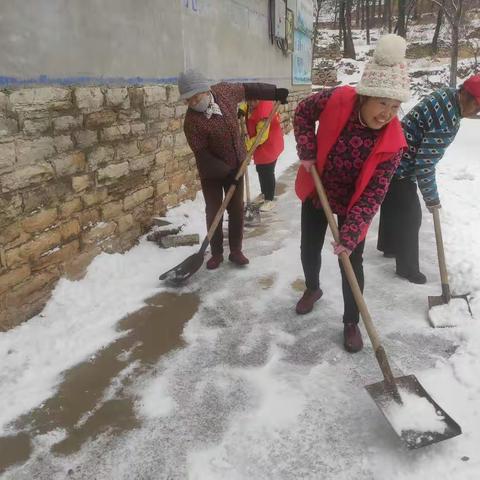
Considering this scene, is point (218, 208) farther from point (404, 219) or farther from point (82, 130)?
point (404, 219)

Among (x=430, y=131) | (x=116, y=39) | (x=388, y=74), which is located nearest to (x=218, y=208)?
(x=116, y=39)

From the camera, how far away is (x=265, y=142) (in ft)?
18.5

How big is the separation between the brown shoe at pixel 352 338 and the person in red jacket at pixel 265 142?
294 cm

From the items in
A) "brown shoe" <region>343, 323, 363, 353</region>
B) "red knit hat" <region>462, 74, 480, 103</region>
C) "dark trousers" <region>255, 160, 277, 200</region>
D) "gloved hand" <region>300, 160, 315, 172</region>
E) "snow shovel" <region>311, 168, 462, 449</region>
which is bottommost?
"brown shoe" <region>343, 323, 363, 353</region>

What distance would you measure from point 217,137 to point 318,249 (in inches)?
50.3

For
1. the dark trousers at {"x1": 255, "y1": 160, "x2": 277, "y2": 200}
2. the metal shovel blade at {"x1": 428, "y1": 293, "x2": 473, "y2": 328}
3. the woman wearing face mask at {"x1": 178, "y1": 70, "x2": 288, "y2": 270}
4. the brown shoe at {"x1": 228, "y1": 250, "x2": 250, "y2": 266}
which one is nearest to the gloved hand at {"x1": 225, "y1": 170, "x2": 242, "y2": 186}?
the woman wearing face mask at {"x1": 178, "y1": 70, "x2": 288, "y2": 270}

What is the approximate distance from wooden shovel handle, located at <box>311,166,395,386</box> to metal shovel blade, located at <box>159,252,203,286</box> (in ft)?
5.29

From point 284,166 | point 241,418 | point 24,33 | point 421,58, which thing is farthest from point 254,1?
point 421,58

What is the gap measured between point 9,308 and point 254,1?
6.82 meters

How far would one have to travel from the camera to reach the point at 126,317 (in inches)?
134

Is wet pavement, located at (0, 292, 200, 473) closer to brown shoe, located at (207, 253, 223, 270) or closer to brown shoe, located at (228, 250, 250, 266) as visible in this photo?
brown shoe, located at (207, 253, 223, 270)

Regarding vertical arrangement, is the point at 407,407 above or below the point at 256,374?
above

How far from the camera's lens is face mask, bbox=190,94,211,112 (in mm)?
3498

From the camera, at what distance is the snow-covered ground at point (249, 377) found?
2.12m
